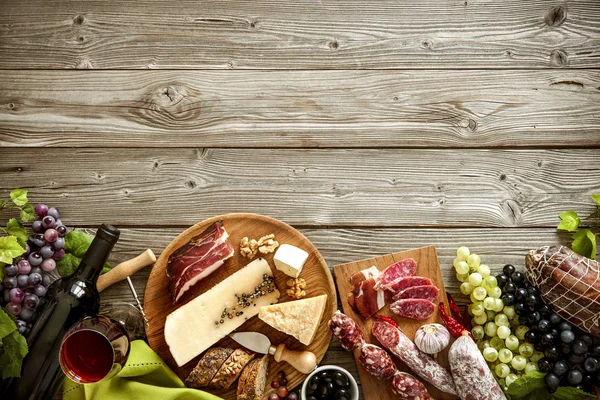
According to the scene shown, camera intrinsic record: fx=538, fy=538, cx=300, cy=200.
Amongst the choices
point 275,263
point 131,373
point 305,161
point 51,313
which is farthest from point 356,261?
point 51,313

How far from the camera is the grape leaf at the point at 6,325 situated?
154 centimetres

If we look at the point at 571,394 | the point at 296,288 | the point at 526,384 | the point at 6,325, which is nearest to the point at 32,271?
the point at 6,325

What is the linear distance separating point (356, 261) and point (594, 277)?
735 mm

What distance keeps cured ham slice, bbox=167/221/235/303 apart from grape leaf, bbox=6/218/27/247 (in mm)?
470

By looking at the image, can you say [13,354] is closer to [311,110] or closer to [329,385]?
[329,385]

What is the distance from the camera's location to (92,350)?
150 centimetres

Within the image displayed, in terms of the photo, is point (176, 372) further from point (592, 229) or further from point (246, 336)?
point (592, 229)

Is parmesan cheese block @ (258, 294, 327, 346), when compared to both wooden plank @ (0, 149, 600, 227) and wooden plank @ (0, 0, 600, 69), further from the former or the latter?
wooden plank @ (0, 0, 600, 69)

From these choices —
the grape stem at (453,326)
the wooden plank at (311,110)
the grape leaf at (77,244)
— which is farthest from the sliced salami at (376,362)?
the grape leaf at (77,244)

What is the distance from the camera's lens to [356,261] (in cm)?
183

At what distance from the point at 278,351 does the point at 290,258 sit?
299mm

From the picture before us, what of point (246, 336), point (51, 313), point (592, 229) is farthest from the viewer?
point (592, 229)

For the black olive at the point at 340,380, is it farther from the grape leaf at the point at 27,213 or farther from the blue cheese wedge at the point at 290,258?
the grape leaf at the point at 27,213

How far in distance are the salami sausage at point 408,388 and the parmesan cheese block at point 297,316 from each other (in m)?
0.30
